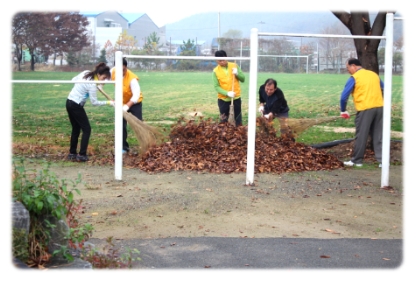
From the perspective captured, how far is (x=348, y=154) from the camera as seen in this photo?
10602mm

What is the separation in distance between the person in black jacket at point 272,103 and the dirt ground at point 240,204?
1.56 m

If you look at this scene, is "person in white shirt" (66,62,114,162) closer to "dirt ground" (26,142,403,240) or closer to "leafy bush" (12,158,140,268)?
"dirt ground" (26,142,403,240)

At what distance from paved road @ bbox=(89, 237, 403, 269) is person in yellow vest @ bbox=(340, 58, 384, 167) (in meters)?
3.85

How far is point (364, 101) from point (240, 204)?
325cm

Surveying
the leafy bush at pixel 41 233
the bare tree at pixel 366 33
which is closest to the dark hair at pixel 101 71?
the bare tree at pixel 366 33

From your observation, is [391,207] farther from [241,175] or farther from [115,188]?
[115,188]

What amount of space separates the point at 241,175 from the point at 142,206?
210cm

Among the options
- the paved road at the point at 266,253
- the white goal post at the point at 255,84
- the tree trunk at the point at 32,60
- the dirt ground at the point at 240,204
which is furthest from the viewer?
the tree trunk at the point at 32,60

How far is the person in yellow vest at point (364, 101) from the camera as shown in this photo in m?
9.07

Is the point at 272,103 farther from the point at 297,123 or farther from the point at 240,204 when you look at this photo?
the point at 240,204

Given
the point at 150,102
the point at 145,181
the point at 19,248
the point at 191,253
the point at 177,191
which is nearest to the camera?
the point at 19,248

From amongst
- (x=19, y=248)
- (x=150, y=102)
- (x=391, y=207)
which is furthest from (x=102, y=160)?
(x=150, y=102)

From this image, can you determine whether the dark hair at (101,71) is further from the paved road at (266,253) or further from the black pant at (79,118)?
the paved road at (266,253)

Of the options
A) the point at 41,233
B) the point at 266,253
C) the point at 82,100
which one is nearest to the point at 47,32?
the point at 82,100
